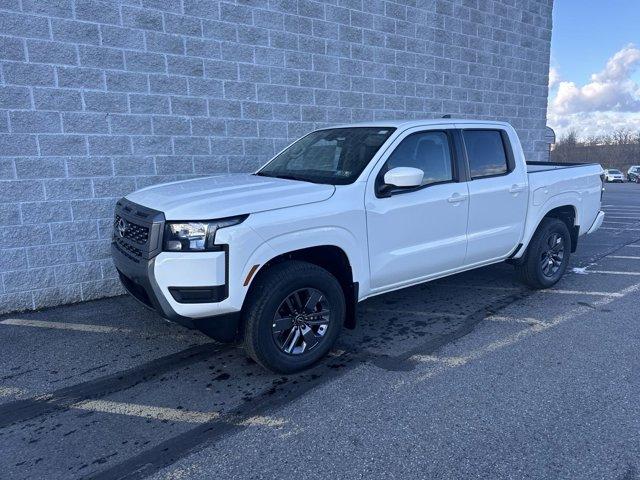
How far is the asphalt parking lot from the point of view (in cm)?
275

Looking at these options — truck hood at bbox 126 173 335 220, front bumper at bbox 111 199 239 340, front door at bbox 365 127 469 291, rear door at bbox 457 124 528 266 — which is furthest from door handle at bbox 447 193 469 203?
front bumper at bbox 111 199 239 340

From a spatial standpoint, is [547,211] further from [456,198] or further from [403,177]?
[403,177]

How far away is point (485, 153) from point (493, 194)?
1.48 ft

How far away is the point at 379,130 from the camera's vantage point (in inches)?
179

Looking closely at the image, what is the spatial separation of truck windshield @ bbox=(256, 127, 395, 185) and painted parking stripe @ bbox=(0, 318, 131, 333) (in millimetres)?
2101

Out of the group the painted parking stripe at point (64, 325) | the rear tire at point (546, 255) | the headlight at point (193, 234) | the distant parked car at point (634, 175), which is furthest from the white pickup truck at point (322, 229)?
the distant parked car at point (634, 175)

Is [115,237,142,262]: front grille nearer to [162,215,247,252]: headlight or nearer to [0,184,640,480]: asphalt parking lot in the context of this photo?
[162,215,247,252]: headlight

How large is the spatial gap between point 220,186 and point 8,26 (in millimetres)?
2981

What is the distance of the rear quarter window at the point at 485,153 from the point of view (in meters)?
4.97

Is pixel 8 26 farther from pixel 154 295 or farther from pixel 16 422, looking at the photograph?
pixel 16 422

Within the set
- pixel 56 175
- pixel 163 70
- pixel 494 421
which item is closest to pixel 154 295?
pixel 494 421

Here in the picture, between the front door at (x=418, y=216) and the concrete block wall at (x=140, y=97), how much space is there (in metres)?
2.89

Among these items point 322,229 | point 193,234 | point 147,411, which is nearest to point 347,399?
point 322,229

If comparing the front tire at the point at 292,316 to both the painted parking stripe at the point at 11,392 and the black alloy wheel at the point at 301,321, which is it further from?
the painted parking stripe at the point at 11,392
